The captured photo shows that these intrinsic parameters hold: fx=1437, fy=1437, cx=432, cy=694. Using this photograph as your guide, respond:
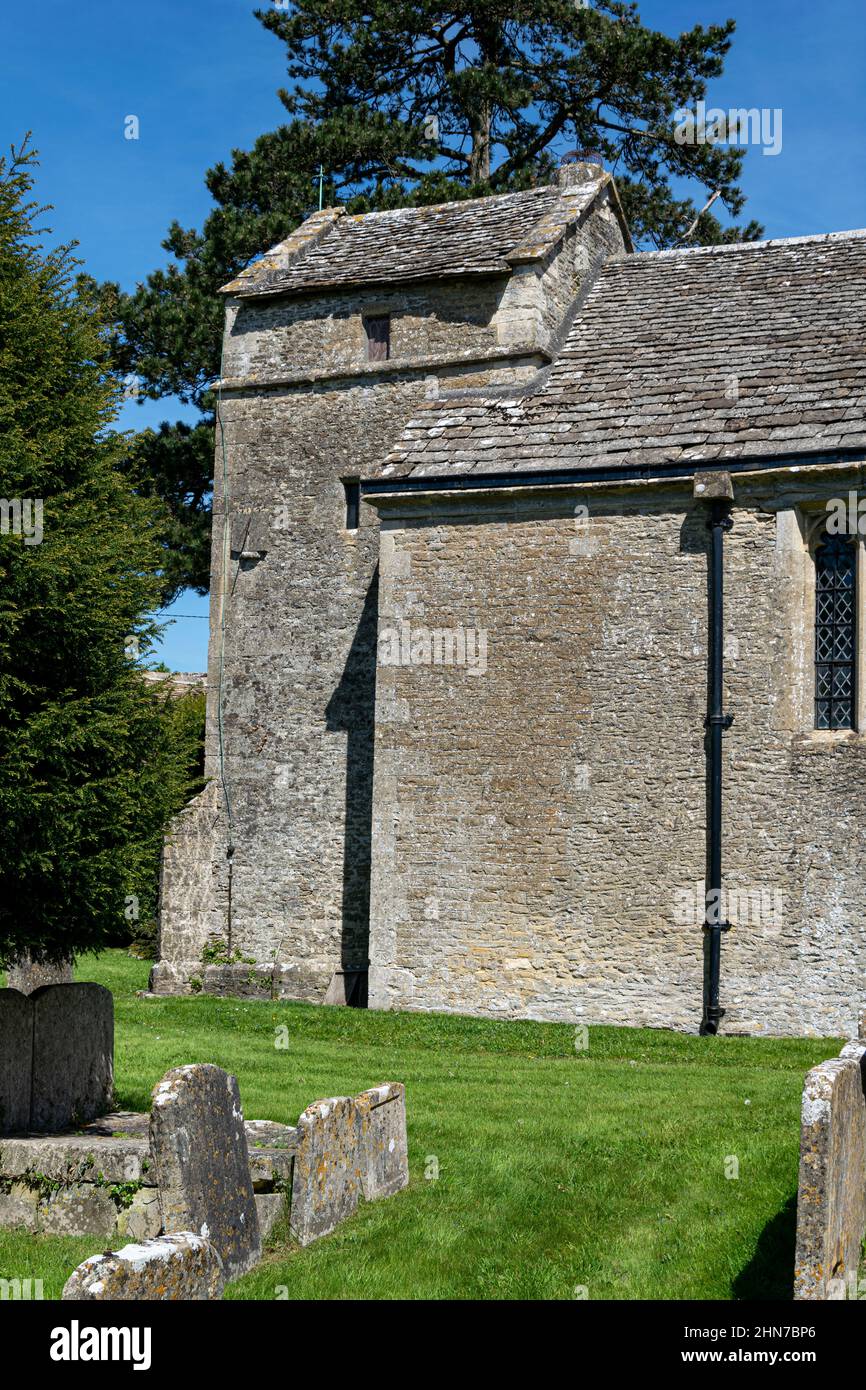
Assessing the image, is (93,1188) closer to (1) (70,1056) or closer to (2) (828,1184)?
(1) (70,1056)

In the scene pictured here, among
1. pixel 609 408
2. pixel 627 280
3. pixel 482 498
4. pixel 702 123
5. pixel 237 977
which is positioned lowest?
pixel 237 977

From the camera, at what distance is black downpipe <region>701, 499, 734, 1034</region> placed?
1501cm

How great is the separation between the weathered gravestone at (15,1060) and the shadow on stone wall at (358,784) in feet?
31.7

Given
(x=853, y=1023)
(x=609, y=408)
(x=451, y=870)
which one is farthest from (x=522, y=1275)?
(x=609, y=408)

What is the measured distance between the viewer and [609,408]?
1688 cm

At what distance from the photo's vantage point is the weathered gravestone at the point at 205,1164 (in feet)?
22.8

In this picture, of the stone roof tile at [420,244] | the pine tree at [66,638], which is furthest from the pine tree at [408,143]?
the pine tree at [66,638]

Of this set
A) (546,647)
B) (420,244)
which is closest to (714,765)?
(546,647)

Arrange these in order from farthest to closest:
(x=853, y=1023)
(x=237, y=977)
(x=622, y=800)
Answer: (x=237, y=977) → (x=622, y=800) → (x=853, y=1023)

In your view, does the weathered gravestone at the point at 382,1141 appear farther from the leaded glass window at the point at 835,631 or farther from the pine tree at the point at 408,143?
the pine tree at the point at 408,143

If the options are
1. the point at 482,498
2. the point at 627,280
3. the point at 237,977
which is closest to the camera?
the point at 482,498

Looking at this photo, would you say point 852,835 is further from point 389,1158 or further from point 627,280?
point 627,280

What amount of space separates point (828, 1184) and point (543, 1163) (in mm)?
3034

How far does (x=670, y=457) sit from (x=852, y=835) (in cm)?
446
